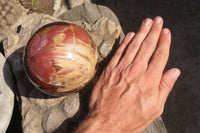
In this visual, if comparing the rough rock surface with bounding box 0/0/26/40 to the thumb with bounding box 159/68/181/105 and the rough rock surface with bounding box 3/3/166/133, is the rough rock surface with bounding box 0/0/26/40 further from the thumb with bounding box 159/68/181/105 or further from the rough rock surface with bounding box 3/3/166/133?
the thumb with bounding box 159/68/181/105

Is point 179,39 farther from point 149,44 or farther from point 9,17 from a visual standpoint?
point 9,17

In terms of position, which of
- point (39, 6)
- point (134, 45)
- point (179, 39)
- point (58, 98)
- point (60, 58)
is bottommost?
point (179, 39)

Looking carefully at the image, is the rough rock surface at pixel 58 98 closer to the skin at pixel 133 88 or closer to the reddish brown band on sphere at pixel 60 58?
the skin at pixel 133 88

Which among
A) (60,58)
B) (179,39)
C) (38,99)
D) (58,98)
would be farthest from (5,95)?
(179,39)

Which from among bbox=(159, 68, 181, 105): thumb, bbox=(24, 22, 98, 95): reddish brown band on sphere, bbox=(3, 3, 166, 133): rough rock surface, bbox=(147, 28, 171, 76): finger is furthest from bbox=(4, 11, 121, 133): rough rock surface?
bbox=(159, 68, 181, 105): thumb

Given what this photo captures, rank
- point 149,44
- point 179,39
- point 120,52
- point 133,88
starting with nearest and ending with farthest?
point 133,88, point 149,44, point 120,52, point 179,39

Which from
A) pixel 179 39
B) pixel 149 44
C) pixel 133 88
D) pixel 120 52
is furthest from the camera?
pixel 179 39

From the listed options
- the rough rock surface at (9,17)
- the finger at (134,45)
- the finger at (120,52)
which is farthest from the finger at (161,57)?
the rough rock surface at (9,17)
